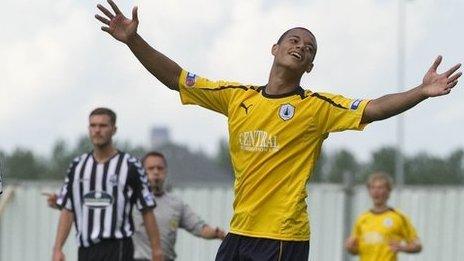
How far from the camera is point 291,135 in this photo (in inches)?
301

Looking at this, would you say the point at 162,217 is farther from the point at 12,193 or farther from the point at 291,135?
the point at 12,193

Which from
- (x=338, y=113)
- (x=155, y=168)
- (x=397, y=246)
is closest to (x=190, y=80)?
(x=338, y=113)

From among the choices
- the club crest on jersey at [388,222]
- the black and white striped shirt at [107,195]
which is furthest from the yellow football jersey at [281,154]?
the club crest on jersey at [388,222]

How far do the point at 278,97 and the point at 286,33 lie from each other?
1.34 feet

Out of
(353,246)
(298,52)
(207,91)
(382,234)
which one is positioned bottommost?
(353,246)

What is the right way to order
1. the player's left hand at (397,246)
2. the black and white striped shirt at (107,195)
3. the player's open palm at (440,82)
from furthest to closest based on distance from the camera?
the player's left hand at (397,246) → the black and white striped shirt at (107,195) → the player's open palm at (440,82)

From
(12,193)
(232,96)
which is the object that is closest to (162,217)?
(232,96)

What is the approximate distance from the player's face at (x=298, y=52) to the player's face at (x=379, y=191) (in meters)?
6.53

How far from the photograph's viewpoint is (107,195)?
1090cm

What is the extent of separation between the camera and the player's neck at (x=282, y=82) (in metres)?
7.73

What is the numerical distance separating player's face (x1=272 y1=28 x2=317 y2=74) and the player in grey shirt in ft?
15.8

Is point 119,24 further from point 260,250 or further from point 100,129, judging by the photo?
point 100,129

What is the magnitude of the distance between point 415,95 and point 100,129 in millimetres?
4105

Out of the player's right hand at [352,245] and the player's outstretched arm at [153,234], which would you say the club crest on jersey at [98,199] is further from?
the player's right hand at [352,245]
